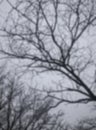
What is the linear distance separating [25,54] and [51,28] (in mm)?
1390

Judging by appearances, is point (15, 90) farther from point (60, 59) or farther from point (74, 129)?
point (60, 59)

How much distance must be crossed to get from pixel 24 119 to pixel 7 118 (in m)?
2.14

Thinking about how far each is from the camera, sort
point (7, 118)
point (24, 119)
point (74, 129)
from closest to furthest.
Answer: point (74, 129), point (7, 118), point (24, 119)

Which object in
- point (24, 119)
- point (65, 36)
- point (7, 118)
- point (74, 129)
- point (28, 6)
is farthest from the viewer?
point (24, 119)

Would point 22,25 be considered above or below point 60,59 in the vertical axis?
above

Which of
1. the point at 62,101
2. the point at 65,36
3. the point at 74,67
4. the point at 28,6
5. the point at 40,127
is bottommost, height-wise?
the point at 40,127

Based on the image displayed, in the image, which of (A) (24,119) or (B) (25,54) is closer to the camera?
(B) (25,54)

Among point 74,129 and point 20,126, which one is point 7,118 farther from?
point 74,129

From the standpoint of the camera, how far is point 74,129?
31.3 feet

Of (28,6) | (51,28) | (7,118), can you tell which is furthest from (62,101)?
(7,118)

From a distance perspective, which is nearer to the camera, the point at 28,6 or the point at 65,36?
the point at 28,6

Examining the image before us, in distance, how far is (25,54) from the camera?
27.0ft

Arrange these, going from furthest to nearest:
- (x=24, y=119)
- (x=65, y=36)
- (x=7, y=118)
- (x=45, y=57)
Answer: (x=24, y=119), (x=7, y=118), (x=65, y=36), (x=45, y=57)

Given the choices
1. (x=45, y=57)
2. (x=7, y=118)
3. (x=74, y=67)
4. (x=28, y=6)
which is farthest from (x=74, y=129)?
(x=7, y=118)
